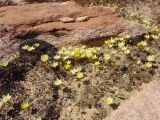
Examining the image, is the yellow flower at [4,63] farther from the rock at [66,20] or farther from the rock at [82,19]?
the rock at [82,19]

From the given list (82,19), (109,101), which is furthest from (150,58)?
(82,19)

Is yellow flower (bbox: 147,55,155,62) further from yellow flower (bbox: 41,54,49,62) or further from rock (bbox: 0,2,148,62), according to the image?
yellow flower (bbox: 41,54,49,62)

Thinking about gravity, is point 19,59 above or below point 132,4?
above

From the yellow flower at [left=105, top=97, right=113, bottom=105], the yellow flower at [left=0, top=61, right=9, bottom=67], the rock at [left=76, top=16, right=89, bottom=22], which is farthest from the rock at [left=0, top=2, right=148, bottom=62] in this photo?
the yellow flower at [left=105, top=97, right=113, bottom=105]

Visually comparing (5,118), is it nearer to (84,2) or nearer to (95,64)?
(95,64)

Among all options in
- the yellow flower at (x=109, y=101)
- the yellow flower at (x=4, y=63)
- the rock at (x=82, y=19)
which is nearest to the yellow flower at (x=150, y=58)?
the yellow flower at (x=109, y=101)

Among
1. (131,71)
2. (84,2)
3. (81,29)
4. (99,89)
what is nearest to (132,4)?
(84,2)
